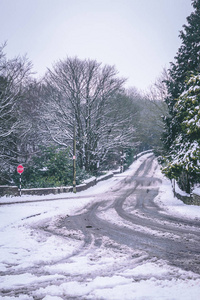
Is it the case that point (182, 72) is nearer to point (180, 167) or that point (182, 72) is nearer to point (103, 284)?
point (180, 167)

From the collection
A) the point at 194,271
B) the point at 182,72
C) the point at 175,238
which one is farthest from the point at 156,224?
the point at 182,72

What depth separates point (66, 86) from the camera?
1073 inches

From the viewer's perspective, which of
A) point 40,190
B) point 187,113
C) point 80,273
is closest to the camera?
point 80,273

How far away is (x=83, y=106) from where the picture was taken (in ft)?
97.5

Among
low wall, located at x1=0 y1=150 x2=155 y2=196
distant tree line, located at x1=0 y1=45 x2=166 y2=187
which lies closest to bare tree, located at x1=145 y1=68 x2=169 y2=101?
distant tree line, located at x1=0 y1=45 x2=166 y2=187

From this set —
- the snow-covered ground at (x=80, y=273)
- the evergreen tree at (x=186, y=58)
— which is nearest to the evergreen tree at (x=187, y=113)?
the evergreen tree at (x=186, y=58)

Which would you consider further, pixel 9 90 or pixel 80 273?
pixel 9 90

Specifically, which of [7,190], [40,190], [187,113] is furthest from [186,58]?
[7,190]

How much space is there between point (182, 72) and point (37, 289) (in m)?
17.5

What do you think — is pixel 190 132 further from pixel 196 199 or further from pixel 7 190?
pixel 7 190

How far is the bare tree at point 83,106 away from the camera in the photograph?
27141 millimetres

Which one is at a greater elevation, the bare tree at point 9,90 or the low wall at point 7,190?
the bare tree at point 9,90

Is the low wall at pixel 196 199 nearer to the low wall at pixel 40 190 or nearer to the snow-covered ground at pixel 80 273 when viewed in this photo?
the snow-covered ground at pixel 80 273

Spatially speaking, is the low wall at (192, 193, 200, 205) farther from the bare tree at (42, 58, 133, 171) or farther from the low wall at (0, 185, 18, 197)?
the bare tree at (42, 58, 133, 171)
